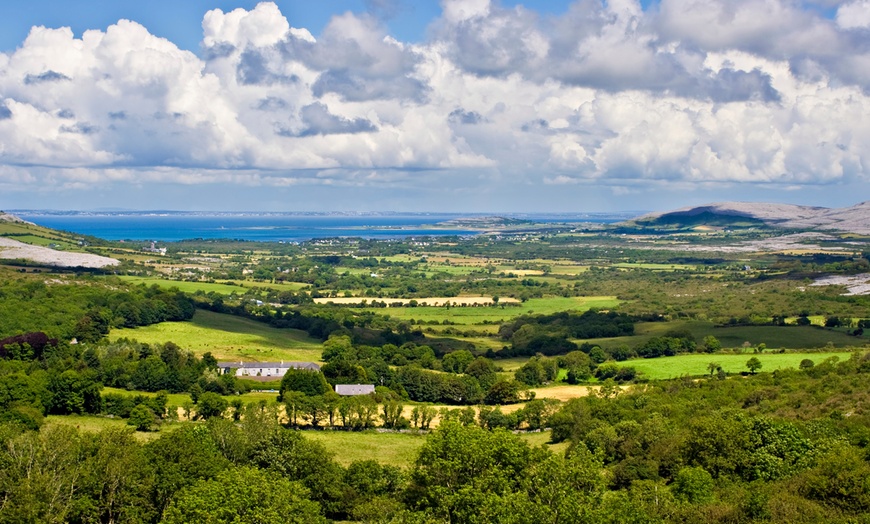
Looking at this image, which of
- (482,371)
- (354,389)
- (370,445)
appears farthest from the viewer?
(482,371)

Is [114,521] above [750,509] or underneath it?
underneath

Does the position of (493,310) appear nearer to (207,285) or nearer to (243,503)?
(207,285)

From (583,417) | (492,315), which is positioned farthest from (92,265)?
(583,417)

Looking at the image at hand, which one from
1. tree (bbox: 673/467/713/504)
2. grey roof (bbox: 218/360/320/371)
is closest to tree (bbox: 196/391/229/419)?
grey roof (bbox: 218/360/320/371)

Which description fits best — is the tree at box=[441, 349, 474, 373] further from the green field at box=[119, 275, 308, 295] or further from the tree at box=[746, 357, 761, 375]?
the green field at box=[119, 275, 308, 295]

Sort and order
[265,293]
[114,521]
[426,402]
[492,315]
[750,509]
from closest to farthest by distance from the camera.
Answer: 1. [750,509]
2. [114,521]
3. [426,402]
4. [492,315]
5. [265,293]

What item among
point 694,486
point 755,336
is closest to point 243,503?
point 694,486

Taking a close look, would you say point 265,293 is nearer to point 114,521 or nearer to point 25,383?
point 25,383

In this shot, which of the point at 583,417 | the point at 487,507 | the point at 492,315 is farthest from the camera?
the point at 492,315
